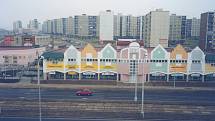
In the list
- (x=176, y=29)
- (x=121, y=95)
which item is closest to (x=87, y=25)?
(x=176, y=29)

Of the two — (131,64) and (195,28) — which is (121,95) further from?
(195,28)

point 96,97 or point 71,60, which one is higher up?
point 71,60

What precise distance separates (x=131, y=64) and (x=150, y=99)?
43.2 feet

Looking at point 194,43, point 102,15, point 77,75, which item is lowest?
point 77,75

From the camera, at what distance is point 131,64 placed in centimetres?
5678

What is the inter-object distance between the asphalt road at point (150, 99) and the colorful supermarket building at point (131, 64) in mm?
5906

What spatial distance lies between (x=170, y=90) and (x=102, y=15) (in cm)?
8031

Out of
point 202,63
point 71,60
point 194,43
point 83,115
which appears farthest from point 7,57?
point 194,43

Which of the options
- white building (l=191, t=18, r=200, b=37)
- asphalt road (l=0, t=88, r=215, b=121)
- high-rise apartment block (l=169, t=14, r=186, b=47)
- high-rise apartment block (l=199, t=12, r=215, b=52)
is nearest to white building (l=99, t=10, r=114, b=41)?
high-rise apartment block (l=169, t=14, r=186, b=47)

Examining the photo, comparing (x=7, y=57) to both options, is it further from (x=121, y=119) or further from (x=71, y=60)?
(x=121, y=119)

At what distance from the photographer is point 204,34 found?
334 ft

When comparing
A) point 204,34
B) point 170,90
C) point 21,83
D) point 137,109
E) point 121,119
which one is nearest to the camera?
point 121,119

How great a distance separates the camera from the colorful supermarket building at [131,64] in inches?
2238

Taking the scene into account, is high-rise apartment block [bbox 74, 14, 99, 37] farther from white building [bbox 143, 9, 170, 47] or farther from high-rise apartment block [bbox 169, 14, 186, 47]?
white building [bbox 143, 9, 170, 47]
